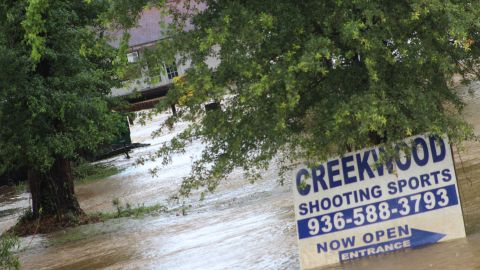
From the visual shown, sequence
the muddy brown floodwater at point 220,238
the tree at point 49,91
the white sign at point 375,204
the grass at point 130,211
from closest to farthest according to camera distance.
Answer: the white sign at point 375,204, the muddy brown floodwater at point 220,238, the tree at point 49,91, the grass at point 130,211

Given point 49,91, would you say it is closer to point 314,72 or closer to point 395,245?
point 314,72

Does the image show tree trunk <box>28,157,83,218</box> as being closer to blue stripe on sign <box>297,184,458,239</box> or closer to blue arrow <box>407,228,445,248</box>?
blue stripe on sign <box>297,184,458,239</box>

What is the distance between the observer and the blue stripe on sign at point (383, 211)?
29.2 ft

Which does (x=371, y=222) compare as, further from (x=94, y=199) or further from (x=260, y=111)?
(x=94, y=199)

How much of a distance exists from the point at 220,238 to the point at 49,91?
5.66 meters

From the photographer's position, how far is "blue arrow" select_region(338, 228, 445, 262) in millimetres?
8984

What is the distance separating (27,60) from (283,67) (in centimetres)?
928

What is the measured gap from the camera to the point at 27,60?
16359 millimetres

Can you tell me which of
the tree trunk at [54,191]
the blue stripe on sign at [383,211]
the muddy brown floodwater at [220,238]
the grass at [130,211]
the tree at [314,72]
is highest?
the tree at [314,72]

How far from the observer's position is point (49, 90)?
1706cm

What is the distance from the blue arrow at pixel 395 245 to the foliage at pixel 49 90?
8701 millimetres

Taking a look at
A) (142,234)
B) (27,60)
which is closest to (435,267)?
(142,234)

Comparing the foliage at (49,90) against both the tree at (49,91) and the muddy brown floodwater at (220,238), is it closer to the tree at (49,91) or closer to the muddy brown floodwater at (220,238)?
the tree at (49,91)

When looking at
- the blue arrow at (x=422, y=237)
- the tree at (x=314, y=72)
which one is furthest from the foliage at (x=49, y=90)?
the blue arrow at (x=422, y=237)
